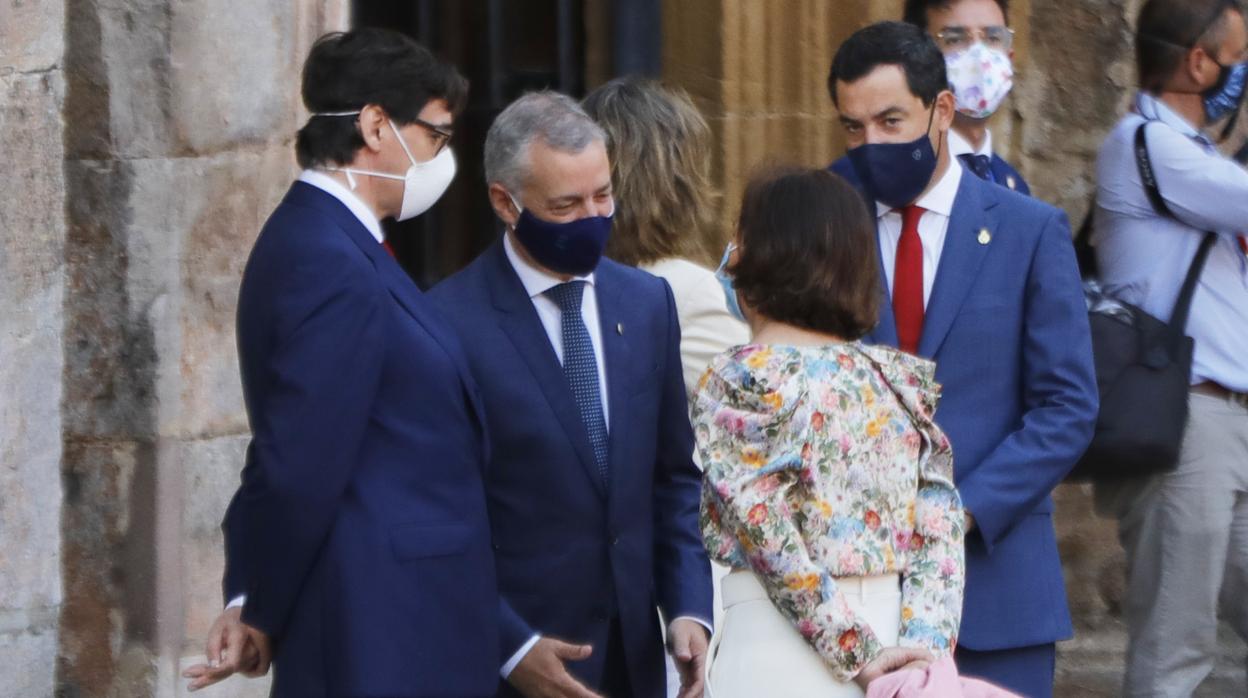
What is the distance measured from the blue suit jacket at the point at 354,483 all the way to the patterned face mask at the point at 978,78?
169cm

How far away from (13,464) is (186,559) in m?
0.99

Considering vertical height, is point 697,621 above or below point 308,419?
below

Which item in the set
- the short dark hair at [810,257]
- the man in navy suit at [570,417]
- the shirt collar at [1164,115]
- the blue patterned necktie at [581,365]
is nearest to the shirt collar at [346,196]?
the man in navy suit at [570,417]

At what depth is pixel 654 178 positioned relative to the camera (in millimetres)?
4312

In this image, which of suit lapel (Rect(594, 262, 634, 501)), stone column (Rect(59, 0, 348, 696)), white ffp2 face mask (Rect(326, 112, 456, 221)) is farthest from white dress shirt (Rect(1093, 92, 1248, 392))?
stone column (Rect(59, 0, 348, 696))

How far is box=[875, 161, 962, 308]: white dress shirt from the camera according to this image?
13.3 feet

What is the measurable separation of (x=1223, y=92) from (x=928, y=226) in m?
1.23

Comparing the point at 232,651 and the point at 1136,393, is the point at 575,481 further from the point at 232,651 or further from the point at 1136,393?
the point at 1136,393

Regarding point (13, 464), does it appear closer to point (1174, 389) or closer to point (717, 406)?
point (717, 406)

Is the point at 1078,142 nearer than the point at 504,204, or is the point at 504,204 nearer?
the point at 504,204

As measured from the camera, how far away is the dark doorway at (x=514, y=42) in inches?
242

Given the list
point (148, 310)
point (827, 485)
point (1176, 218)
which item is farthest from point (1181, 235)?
point (148, 310)

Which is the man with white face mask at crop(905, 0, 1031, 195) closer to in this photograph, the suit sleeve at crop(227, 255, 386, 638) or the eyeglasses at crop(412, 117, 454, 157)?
the eyeglasses at crop(412, 117, 454, 157)

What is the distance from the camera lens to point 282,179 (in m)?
5.43
